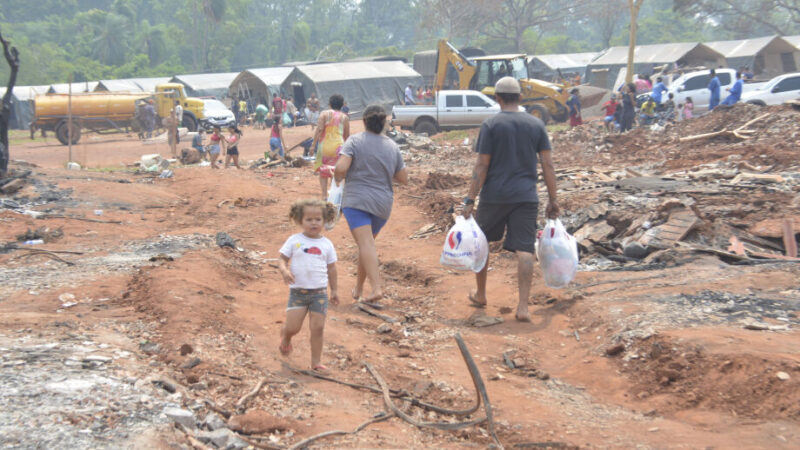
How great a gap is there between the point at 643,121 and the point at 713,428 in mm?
21386

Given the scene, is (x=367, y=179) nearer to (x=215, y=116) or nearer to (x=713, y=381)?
(x=713, y=381)

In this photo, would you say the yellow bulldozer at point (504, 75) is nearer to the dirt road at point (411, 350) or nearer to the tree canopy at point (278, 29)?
the dirt road at point (411, 350)

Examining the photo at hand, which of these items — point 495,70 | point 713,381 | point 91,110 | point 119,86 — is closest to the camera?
point 713,381

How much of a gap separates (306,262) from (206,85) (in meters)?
41.6

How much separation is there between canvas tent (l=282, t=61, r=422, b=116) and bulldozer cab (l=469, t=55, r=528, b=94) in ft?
33.0

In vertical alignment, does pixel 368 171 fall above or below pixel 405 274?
above

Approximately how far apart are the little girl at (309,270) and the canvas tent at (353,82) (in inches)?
1375

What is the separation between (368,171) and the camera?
21.2ft

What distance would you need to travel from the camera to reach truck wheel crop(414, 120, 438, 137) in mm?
25703

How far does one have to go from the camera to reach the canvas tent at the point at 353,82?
40.0 meters

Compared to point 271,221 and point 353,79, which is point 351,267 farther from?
point 353,79

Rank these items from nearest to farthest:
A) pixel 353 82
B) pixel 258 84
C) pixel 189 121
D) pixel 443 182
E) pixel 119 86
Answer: pixel 443 182 → pixel 189 121 → pixel 353 82 → pixel 258 84 → pixel 119 86

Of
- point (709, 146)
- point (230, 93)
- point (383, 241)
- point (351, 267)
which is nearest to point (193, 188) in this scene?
point (383, 241)

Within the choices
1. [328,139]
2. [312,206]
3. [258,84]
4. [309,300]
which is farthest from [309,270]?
[258,84]
